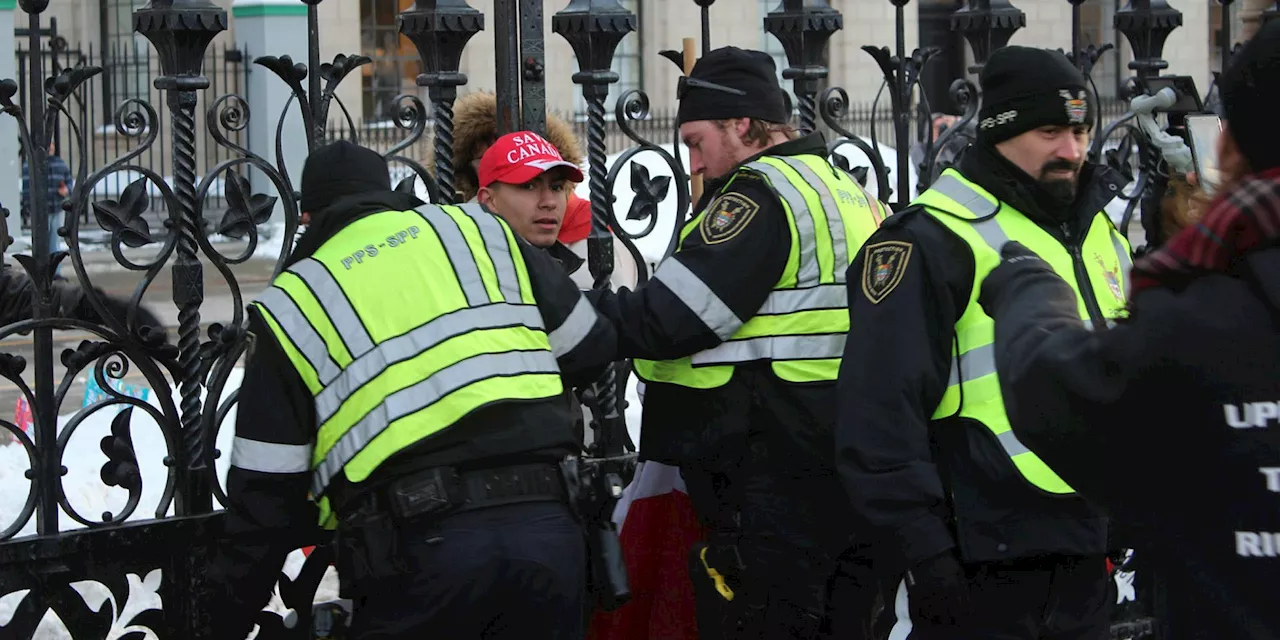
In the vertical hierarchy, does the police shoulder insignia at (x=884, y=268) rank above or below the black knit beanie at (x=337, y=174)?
below

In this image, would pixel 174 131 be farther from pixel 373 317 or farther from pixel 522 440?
pixel 522 440

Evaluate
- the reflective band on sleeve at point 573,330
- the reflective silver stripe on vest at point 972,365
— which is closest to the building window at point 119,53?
the reflective band on sleeve at point 573,330

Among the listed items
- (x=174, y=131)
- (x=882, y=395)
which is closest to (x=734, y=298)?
(x=882, y=395)

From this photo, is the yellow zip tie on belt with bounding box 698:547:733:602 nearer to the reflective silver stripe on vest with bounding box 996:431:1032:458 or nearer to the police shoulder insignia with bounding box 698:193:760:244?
the police shoulder insignia with bounding box 698:193:760:244

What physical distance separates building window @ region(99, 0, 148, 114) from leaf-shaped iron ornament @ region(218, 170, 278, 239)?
667 inches

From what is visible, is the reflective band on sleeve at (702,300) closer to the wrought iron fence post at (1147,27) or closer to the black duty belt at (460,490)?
the black duty belt at (460,490)

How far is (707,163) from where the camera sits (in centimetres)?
458

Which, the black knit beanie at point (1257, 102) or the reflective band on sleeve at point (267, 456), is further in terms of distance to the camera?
the reflective band on sleeve at point (267, 456)

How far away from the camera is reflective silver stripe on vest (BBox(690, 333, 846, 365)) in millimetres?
4328

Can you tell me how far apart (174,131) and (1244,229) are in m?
2.76

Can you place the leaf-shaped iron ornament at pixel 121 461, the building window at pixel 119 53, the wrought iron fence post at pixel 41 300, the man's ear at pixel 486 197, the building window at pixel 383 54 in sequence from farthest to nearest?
1. the building window at pixel 383 54
2. the building window at pixel 119 53
3. the man's ear at pixel 486 197
4. the leaf-shaped iron ornament at pixel 121 461
5. the wrought iron fence post at pixel 41 300

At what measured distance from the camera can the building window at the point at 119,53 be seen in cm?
2188

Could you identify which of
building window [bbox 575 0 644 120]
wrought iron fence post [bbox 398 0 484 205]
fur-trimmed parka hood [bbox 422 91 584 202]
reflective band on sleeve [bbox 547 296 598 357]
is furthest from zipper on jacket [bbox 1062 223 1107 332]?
building window [bbox 575 0 644 120]

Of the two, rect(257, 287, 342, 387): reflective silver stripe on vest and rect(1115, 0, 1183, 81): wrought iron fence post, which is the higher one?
rect(1115, 0, 1183, 81): wrought iron fence post
